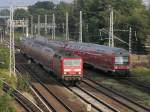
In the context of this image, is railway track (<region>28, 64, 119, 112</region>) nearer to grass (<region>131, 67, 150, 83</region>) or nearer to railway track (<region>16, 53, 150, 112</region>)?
railway track (<region>16, 53, 150, 112</region>)

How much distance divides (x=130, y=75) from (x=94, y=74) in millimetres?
4059

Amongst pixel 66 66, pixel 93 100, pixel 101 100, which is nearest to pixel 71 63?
pixel 66 66

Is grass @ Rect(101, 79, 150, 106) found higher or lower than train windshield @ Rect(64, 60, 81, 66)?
lower

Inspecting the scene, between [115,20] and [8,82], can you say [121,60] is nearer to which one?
[8,82]

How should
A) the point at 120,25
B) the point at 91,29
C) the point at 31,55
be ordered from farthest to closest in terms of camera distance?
the point at 91,29 < the point at 120,25 < the point at 31,55

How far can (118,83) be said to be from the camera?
4347cm

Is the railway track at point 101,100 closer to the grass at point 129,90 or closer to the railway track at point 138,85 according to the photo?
the grass at point 129,90

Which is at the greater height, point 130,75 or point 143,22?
point 143,22

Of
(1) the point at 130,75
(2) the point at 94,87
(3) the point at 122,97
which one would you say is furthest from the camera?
(1) the point at 130,75

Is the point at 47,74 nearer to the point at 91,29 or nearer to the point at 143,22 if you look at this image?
the point at 143,22

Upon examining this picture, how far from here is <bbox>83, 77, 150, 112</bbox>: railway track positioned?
31.1m

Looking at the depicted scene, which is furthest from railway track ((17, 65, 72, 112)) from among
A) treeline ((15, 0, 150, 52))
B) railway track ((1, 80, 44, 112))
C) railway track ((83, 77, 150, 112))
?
treeline ((15, 0, 150, 52))

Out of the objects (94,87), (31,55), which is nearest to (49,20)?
(31,55)

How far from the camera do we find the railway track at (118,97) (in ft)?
102
